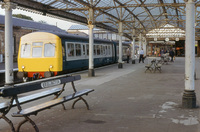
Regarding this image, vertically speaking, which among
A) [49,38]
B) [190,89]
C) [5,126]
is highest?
[49,38]

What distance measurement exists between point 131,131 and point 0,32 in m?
33.4

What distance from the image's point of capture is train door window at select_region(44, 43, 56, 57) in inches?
591

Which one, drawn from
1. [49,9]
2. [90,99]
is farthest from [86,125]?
[49,9]

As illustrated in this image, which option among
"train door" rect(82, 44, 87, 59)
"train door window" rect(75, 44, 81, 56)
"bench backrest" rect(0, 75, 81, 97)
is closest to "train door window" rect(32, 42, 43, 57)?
"train door window" rect(75, 44, 81, 56)

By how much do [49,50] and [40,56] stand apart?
24.1 inches

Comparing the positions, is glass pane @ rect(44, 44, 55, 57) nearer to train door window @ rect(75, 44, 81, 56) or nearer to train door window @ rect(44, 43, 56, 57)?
train door window @ rect(44, 43, 56, 57)

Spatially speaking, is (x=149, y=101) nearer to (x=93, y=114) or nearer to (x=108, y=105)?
(x=108, y=105)

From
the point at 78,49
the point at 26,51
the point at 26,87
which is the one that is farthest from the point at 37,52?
the point at 26,87

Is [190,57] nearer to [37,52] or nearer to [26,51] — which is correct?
[37,52]

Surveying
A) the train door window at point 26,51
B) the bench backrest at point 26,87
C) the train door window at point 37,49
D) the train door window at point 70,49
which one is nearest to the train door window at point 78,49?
the train door window at point 70,49

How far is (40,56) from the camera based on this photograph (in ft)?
49.4

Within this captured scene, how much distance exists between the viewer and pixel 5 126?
218 inches

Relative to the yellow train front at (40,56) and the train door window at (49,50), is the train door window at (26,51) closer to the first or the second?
the yellow train front at (40,56)

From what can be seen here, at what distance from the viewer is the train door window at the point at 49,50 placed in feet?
49.3
